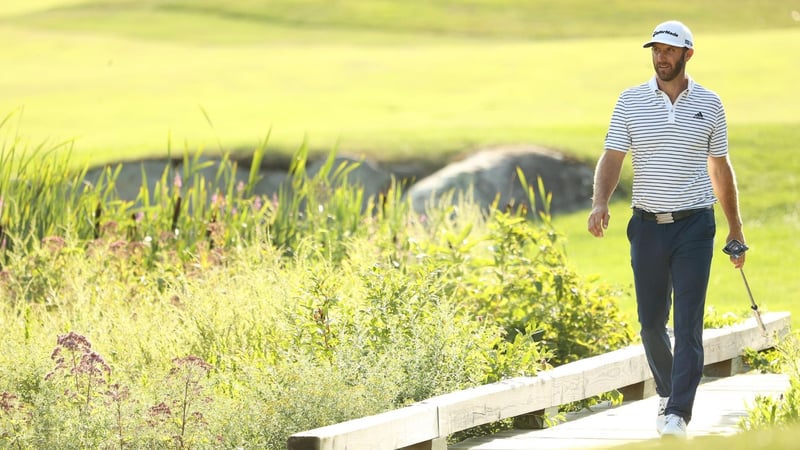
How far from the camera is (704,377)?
9.83 m

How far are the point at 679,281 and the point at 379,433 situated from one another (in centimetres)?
177

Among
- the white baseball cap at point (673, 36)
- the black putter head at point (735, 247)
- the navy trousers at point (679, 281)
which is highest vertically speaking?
the white baseball cap at point (673, 36)

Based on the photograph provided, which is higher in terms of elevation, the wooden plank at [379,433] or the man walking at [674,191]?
the man walking at [674,191]

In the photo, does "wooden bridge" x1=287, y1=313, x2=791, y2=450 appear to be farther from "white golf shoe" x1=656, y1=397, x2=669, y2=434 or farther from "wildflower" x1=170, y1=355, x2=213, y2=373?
"wildflower" x1=170, y1=355, x2=213, y2=373

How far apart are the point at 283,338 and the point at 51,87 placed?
22348mm

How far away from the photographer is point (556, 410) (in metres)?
8.15

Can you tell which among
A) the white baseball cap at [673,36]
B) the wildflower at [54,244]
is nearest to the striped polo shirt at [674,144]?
the white baseball cap at [673,36]

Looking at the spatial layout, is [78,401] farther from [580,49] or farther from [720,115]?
[580,49]

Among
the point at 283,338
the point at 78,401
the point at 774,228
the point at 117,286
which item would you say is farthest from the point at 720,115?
the point at 774,228

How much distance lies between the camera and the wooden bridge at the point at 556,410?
22.2 ft

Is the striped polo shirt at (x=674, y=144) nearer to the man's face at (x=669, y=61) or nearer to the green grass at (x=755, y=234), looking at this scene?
the man's face at (x=669, y=61)

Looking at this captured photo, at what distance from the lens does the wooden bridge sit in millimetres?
6776

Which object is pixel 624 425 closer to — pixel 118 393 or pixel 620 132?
pixel 620 132

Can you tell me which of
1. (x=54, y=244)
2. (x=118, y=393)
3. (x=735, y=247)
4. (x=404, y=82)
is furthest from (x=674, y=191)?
(x=404, y=82)
